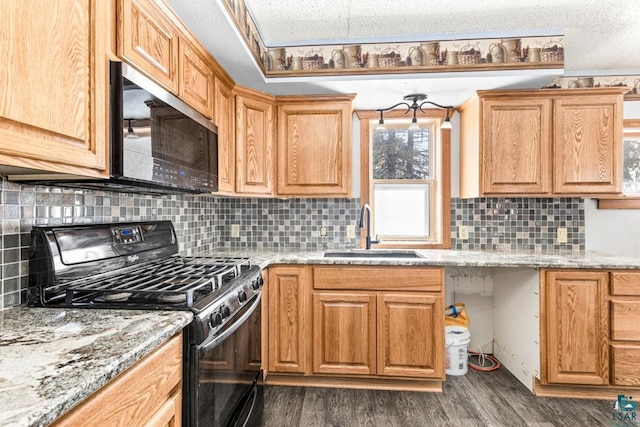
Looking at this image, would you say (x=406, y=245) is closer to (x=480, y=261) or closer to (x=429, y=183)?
(x=429, y=183)

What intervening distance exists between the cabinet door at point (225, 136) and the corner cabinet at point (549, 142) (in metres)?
1.74

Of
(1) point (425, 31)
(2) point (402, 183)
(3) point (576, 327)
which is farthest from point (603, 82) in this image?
(3) point (576, 327)

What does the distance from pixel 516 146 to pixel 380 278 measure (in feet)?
4.46

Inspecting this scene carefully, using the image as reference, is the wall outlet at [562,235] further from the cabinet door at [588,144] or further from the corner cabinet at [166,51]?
the corner cabinet at [166,51]

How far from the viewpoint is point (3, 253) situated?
3.89ft

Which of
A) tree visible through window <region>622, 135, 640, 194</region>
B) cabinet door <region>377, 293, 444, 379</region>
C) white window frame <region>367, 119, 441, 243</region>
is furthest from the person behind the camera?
white window frame <region>367, 119, 441, 243</region>

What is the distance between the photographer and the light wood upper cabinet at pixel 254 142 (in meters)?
2.48

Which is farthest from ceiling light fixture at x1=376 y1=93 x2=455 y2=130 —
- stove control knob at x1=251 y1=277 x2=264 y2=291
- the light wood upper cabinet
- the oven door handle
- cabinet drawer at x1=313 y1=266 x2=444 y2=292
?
the oven door handle

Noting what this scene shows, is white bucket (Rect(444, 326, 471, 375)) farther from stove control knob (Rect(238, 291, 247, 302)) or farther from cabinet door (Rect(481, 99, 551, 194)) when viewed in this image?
stove control knob (Rect(238, 291, 247, 302))

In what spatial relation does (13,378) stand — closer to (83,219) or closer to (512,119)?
(83,219)

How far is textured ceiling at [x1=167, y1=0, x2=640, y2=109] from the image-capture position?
2.05 m

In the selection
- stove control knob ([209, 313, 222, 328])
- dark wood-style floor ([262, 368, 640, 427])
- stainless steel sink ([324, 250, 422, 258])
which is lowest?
dark wood-style floor ([262, 368, 640, 427])

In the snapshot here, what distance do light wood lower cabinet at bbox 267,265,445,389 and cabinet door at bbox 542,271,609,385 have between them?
2.19 ft

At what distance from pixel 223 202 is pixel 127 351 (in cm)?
231
